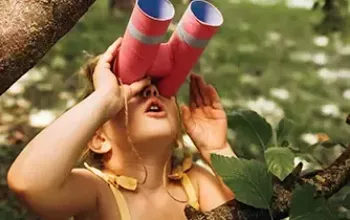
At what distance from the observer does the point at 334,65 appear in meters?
4.82

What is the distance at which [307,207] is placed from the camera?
146 cm

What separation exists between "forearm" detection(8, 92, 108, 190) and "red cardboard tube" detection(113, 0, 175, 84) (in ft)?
0.39

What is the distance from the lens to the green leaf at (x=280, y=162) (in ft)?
4.99

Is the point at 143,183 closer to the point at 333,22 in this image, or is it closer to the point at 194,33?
the point at 194,33

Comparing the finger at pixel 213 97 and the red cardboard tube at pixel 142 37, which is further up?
the red cardboard tube at pixel 142 37

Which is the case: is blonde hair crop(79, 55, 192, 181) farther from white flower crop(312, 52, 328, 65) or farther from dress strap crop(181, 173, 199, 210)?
white flower crop(312, 52, 328, 65)

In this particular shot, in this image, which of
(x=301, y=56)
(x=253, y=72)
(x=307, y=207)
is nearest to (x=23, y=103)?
(x=253, y=72)

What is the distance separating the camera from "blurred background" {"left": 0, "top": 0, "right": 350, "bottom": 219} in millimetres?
3361

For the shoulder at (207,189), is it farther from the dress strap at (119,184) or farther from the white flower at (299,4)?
the white flower at (299,4)

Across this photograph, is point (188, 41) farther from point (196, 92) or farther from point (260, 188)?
point (260, 188)

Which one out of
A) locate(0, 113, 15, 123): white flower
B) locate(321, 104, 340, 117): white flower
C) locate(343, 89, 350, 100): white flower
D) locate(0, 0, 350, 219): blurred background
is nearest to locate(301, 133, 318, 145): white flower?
locate(0, 0, 350, 219): blurred background

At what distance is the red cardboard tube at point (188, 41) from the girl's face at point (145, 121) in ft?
0.13

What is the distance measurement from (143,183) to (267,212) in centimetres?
23

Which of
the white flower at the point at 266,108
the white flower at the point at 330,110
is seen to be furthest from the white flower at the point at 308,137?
the white flower at the point at 330,110
